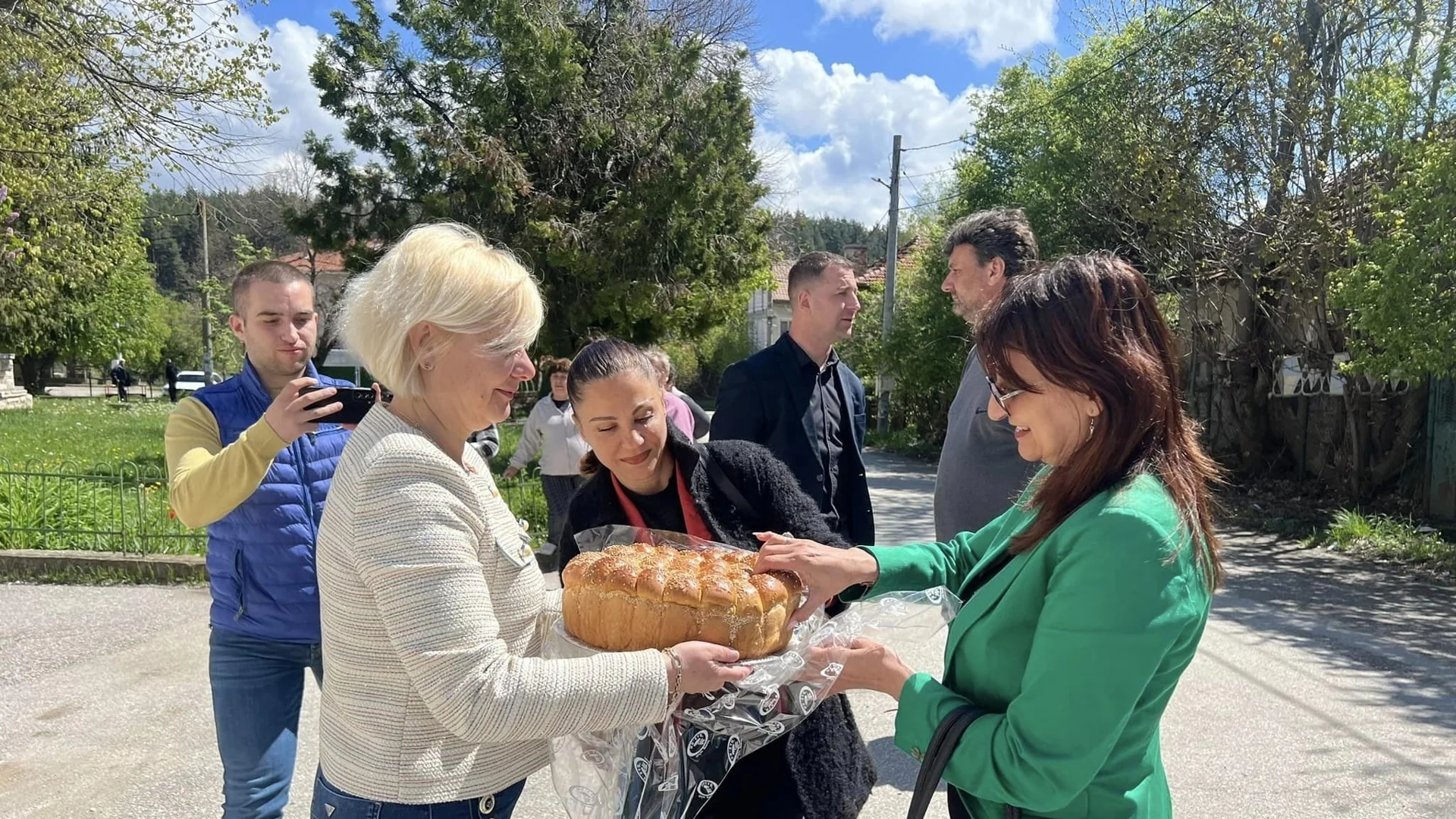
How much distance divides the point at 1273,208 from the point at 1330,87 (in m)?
1.53

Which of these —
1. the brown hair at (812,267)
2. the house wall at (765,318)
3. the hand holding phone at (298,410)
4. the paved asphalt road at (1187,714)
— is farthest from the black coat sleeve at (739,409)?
the house wall at (765,318)

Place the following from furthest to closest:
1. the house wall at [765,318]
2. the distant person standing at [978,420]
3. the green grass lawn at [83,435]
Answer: the house wall at [765,318]
the green grass lawn at [83,435]
the distant person standing at [978,420]

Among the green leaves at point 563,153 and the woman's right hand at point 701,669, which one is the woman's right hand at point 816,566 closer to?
the woman's right hand at point 701,669

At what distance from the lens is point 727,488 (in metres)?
2.30

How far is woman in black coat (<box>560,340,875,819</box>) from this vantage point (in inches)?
82.7

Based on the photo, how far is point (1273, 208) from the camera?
11602mm

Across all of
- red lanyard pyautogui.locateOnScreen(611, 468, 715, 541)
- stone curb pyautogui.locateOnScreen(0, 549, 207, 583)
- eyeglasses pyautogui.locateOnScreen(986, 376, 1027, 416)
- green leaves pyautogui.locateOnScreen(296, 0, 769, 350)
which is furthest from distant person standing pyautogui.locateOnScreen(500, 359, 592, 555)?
green leaves pyautogui.locateOnScreen(296, 0, 769, 350)


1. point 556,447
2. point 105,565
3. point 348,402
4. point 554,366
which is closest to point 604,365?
point 348,402

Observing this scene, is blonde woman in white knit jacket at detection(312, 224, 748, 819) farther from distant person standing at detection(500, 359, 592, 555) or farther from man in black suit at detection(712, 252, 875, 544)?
distant person standing at detection(500, 359, 592, 555)

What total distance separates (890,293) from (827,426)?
20065 millimetres

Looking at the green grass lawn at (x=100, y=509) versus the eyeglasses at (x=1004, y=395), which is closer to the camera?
the eyeglasses at (x=1004, y=395)

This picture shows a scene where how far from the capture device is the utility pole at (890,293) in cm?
2345

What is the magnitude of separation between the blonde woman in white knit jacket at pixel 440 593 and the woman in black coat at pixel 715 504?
0.51 m

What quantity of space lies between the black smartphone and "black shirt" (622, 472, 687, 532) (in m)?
0.74
